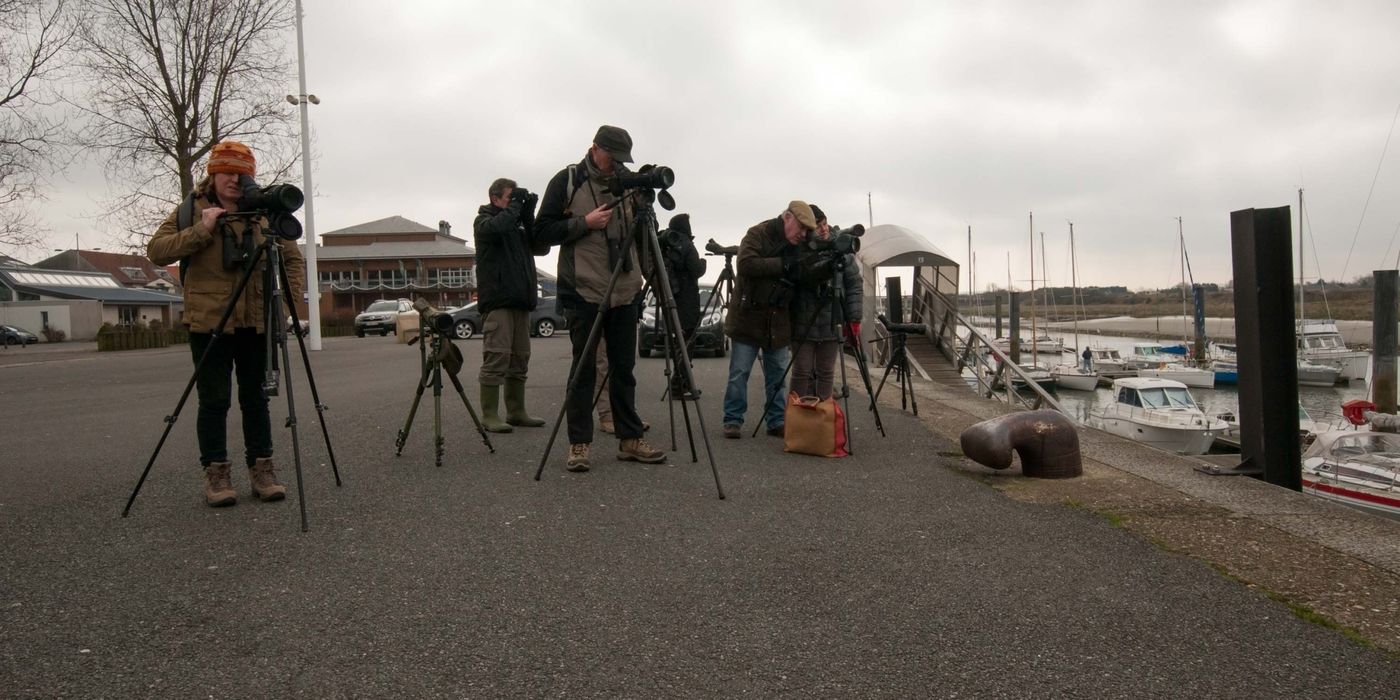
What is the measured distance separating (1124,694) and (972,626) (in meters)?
0.54

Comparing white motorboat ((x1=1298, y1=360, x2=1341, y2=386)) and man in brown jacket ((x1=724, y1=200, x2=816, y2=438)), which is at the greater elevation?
man in brown jacket ((x1=724, y1=200, x2=816, y2=438))

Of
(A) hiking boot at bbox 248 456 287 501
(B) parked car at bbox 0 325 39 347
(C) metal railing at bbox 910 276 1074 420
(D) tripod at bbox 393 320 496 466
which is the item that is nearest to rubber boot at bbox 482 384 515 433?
(D) tripod at bbox 393 320 496 466

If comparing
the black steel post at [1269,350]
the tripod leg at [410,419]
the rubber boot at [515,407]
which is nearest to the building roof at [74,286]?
the rubber boot at [515,407]

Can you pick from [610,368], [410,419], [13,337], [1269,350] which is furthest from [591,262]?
[13,337]

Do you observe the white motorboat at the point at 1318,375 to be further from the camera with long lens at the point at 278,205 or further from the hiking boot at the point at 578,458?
the camera with long lens at the point at 278,205

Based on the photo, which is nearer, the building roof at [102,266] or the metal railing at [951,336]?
the metal railing at [951,336]

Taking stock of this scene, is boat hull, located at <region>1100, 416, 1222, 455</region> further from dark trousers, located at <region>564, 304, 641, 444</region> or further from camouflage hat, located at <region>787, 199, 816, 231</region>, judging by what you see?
dark trousers, located at <region>564, 304, 641, 444</region>

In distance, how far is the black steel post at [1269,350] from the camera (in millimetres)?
5609

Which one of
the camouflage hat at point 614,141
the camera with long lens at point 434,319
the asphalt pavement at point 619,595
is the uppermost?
the camouflage hat at point 614,141

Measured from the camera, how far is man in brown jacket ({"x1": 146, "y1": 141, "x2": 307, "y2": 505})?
14.0ft

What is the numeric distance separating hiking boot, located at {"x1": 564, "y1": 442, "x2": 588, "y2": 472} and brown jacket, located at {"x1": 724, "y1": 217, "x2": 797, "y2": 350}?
77.3 inches

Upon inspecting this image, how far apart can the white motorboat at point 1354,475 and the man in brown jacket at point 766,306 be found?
914cm

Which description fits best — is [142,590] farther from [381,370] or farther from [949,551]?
[381,370]

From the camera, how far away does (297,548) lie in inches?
145
